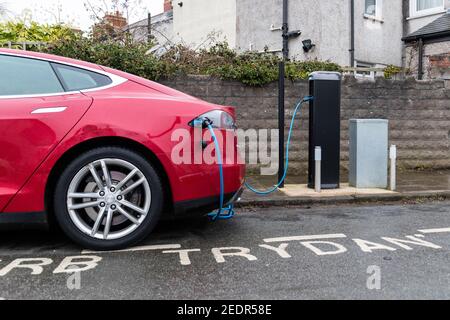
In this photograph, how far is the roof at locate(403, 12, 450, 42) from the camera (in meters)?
12.2

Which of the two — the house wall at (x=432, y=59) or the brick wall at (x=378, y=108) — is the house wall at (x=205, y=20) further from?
the brick wall at (x=378, y=108)

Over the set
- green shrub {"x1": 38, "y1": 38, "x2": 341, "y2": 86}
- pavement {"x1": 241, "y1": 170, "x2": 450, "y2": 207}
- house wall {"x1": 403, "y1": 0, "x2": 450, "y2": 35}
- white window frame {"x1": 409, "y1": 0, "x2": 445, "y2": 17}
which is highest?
white window frame {"x1": 409, "y1": 0, "x2": 445, "y2": 17}

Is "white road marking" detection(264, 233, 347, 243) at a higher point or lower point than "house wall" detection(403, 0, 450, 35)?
lower

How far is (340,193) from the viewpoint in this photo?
6.03 metres

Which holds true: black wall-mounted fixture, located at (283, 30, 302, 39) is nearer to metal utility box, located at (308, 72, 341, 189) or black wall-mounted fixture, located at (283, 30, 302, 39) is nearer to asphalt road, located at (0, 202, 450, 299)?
metal utility box, located at (308, 72, 341, 189)

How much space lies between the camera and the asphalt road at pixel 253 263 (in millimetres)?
2748

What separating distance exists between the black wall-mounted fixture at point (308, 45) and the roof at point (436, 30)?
3.01 meters

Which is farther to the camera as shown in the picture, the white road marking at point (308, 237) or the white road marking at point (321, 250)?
the white road marking at point (308, 237)

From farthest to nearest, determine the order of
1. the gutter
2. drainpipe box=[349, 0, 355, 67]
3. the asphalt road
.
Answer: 1. drainpipe box=[349, 0, 355, 67]
2. the gutter
3. the asphalt road

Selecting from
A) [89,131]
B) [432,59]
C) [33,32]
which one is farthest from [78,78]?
[432,59]

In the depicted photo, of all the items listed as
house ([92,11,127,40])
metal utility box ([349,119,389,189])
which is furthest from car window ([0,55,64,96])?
house ([92,11,127,40])

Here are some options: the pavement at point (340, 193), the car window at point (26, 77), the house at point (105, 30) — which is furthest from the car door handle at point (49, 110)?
the house at point (105, 30)
